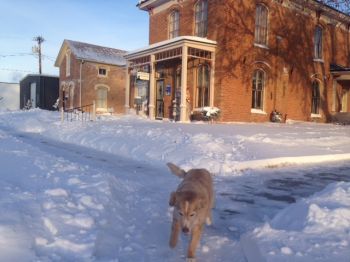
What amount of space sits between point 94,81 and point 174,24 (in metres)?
15.1

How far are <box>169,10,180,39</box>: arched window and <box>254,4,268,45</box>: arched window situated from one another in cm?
457

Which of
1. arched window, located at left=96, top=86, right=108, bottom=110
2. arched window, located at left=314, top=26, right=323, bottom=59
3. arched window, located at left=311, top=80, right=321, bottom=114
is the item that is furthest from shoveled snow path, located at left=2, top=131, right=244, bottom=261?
arched window, located at left=96, top=86, right=108, bottom=110

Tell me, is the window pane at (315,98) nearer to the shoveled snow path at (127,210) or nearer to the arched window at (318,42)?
the arched window at (318,42)

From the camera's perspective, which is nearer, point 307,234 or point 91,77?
point 307,234

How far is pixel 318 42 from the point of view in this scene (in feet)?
81.4

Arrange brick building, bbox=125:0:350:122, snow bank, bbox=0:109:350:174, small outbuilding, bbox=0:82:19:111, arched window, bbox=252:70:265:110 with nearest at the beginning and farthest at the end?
snow bank, bbox=0:109:350:174 → brick building, bbox=125:0:350:122 → arched window, bbox=252:70:265:110 → small outbuilding, bbox=0:82:19:111

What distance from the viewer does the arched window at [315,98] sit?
24664 mm

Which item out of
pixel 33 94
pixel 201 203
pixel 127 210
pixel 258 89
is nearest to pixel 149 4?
pixel 258 89

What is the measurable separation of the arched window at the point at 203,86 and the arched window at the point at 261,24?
11.5 ft

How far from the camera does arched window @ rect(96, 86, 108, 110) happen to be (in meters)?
35.0

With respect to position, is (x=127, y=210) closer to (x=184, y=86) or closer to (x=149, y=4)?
(x=184, y=86)

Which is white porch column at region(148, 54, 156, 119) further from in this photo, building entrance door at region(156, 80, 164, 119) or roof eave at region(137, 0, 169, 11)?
roof eave at region(137, 0, 169, 11)

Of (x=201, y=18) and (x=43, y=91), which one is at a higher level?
(x=201, y=18)

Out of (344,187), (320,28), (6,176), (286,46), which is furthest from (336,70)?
(6,176)
